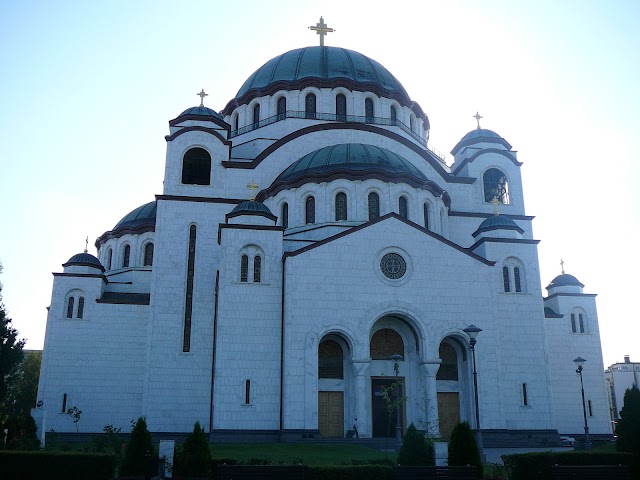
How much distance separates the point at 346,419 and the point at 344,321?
13.1ft

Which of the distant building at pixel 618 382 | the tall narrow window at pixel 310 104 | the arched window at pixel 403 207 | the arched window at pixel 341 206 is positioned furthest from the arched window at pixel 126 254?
the distant building at pixel 618 382

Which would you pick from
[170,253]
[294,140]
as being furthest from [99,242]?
[294,140]

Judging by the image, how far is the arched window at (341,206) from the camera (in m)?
31.0

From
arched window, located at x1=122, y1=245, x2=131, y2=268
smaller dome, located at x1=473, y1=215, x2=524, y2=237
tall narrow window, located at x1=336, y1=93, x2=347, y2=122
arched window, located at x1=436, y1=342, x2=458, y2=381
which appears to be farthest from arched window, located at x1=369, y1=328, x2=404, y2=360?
arched window, located at x1=122, y1=245, x2=131, y2=268

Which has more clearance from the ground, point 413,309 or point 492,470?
point 413,309

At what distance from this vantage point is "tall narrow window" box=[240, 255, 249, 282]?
1073 inches

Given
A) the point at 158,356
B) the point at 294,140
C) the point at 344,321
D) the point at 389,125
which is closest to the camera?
the point at 344,321

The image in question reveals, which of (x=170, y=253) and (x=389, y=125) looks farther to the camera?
(x=389, y=125)

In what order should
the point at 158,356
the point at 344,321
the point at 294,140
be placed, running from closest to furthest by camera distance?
the point at 344,321
the point at 158,356
the point at 294,140

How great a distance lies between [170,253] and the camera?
30.9 meters

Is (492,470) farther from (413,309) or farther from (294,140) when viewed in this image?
(294,140)

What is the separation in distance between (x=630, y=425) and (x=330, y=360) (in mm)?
13359

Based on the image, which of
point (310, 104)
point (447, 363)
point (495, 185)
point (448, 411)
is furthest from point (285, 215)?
point (495, 185)

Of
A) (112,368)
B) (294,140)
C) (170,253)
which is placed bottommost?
(112,368)
